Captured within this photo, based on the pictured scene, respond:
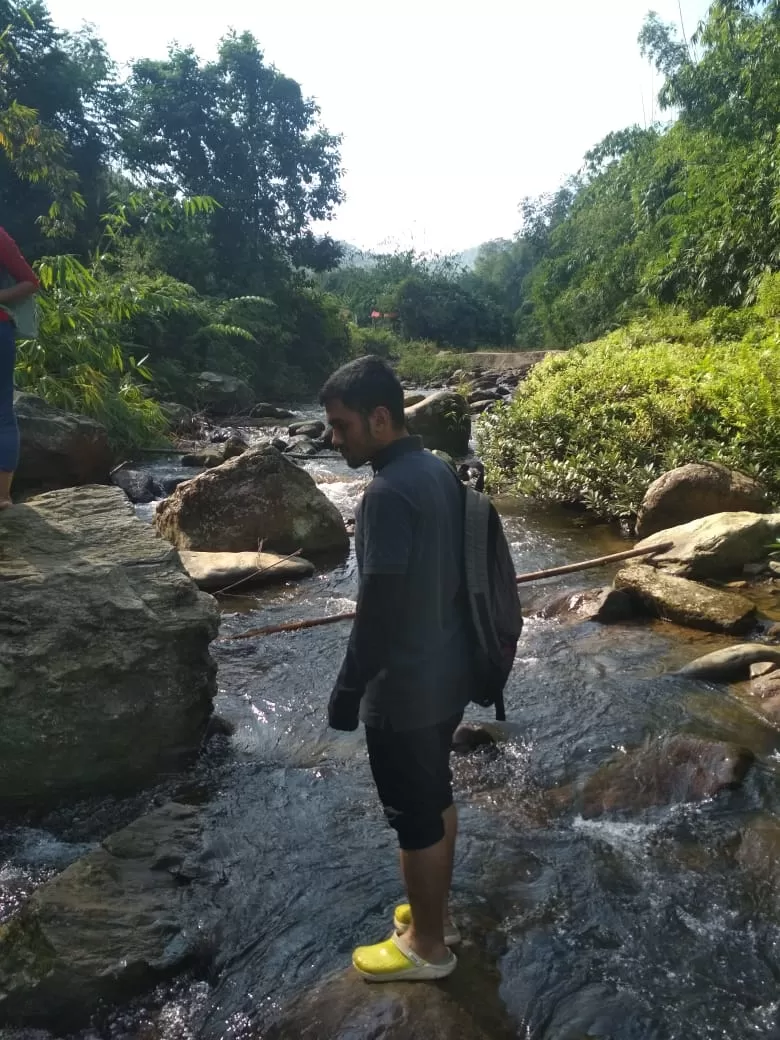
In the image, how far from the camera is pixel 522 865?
11.0 ft

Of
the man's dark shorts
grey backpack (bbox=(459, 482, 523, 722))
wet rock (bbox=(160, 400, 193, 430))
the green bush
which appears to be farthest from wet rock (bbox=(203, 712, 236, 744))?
the green bush

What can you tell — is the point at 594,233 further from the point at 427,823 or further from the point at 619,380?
the point at 427,823

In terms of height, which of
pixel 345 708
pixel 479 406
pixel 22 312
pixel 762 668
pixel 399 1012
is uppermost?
pixel 22 312

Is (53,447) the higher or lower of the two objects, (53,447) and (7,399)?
the lower

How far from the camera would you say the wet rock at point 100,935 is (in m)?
2.62

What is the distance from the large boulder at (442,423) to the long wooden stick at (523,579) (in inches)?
255

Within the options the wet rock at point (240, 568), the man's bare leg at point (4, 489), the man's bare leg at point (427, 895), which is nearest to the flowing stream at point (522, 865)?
the man's bare leg at point (427, 895)

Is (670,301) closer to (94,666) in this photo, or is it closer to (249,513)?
(249,513)

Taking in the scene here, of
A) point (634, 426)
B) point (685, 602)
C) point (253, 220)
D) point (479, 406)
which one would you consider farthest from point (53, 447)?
point (253, 220)

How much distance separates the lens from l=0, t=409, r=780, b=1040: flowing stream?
2.66 meters

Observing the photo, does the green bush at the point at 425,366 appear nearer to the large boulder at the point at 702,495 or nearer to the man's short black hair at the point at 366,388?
the large boulder at the point at 702,495

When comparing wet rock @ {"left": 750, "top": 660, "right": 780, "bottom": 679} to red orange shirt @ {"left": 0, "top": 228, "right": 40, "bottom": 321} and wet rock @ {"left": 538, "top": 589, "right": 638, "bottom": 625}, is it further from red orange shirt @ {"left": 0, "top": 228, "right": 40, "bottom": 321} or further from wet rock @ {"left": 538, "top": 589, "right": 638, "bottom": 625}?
red orange shirt @ {"left": 0, "top": 228, "right": 40, "bottom": 321}

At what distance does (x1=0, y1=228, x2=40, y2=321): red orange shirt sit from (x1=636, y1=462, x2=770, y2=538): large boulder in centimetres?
564

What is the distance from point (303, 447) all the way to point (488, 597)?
1237cm
